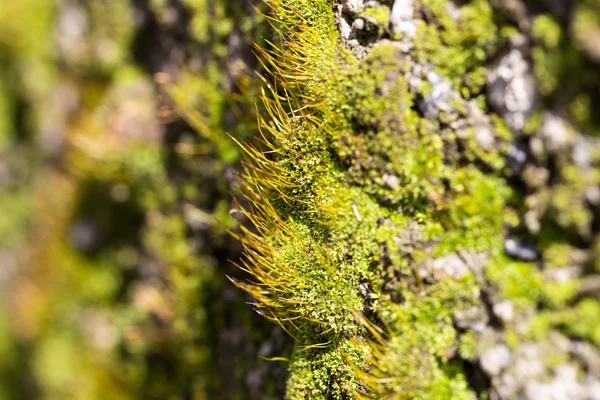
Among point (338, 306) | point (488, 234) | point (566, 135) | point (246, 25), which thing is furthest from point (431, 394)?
point (246, 25)

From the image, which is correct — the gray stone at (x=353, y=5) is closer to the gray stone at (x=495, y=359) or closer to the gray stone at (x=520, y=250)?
the gray stone at (x=520, y=250)

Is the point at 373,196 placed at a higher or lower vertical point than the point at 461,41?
lower

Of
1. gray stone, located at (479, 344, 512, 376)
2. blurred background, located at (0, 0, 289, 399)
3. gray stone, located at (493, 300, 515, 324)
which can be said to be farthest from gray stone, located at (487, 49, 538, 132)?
blurred background, located at (0, 0, 289, 399)

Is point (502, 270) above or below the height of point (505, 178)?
below

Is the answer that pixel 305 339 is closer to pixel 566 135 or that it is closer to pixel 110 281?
pixel 566 135

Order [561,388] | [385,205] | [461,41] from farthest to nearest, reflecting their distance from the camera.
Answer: [385,205], [461,41], [561,388]

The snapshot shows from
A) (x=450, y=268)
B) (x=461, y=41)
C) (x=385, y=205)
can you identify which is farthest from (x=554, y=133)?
(x=385, y=205)

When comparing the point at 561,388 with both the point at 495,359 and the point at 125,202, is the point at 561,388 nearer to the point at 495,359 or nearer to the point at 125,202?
the point at 495,359

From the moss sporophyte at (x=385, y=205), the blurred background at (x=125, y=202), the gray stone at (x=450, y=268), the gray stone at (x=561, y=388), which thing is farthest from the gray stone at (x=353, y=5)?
the gray stone at (x=561, y=388)
